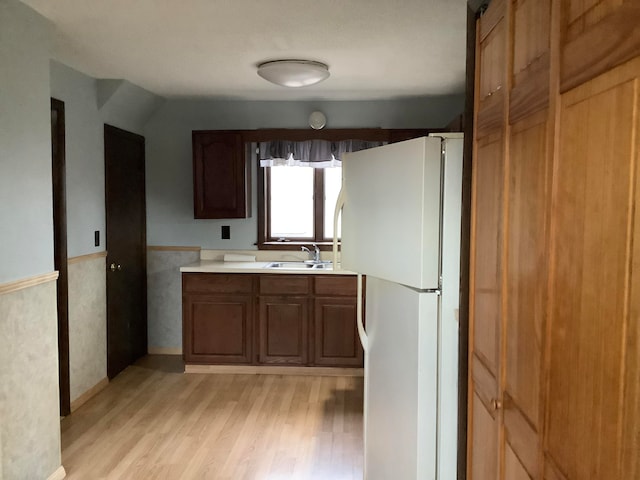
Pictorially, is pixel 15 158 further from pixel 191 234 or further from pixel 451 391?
pixel 191 234

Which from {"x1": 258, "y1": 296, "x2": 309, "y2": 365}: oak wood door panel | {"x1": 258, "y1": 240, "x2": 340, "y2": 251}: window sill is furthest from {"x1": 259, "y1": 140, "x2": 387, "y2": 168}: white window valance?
{"x1": 258, "y1": 296, "x2": 309, "y2": 365}: oak wood door panel

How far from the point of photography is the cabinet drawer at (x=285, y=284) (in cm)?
442

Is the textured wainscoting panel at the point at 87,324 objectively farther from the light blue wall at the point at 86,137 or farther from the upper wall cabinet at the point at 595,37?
the upper wall cabinet at the point at 595,37

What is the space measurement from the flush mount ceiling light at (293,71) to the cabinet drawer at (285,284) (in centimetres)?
157

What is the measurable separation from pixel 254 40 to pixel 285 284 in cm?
203

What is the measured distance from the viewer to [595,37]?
838 millimetres

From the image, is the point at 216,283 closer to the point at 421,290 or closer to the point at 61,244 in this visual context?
the point at 61,244

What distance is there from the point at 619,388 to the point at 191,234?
4576 mm

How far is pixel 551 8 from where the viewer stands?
1.04m

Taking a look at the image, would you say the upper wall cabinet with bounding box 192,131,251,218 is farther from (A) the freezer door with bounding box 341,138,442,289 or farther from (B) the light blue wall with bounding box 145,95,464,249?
(A) the freezer door with bounding box 341,138,442,289

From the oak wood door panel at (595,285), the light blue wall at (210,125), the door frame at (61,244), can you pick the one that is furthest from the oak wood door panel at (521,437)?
the light blue wall at (210,125)

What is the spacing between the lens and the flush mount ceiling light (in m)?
3.45

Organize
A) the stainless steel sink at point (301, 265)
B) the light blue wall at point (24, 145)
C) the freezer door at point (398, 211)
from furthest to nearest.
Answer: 1. the stainless steel sink at point (301, 265)
2. the light blue wall at point (24, 145)
3. the freezer door at point (398, 211)

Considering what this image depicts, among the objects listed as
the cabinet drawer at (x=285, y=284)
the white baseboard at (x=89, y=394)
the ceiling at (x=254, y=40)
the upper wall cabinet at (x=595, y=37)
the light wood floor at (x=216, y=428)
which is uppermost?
the ceiling at (x=254, y=40)
